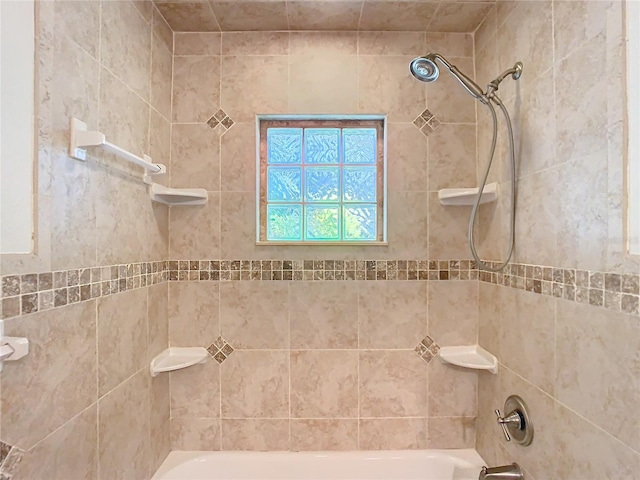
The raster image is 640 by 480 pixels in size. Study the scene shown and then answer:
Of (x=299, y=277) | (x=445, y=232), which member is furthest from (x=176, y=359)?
(x=445, y=232)

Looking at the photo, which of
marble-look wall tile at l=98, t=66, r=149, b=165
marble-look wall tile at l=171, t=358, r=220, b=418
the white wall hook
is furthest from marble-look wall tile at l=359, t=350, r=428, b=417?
marble-look wall tile at l=98, t=66, r=149, b=165

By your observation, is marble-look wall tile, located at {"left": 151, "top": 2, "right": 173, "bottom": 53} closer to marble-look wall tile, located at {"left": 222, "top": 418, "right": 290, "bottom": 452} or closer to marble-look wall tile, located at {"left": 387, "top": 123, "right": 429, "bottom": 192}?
marble-look wall tile, located at {"left": 387, "top": 123, "right": 429, "bottom": 192}

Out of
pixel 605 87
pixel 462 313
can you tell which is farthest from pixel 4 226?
pixel 462 313

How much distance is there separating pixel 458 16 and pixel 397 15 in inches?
11.3

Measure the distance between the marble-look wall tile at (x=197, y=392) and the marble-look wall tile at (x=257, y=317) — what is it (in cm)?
19

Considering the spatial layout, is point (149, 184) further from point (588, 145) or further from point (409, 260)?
point (588, 145)

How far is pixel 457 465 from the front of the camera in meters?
1.51

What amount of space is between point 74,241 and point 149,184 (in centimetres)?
50

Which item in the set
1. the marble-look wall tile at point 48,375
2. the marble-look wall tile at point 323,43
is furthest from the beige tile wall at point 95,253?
the marble-look wall tile at point 323,43

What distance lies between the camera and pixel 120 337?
1176 millimetres

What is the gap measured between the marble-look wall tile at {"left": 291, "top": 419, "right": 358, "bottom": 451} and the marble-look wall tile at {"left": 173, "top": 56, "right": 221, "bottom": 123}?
159 centimetres

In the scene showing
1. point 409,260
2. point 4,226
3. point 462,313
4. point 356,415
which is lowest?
point 356,415

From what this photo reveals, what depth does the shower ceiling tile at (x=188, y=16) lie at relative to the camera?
143cm

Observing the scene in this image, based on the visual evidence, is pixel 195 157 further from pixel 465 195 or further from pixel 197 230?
pixel 465 195
